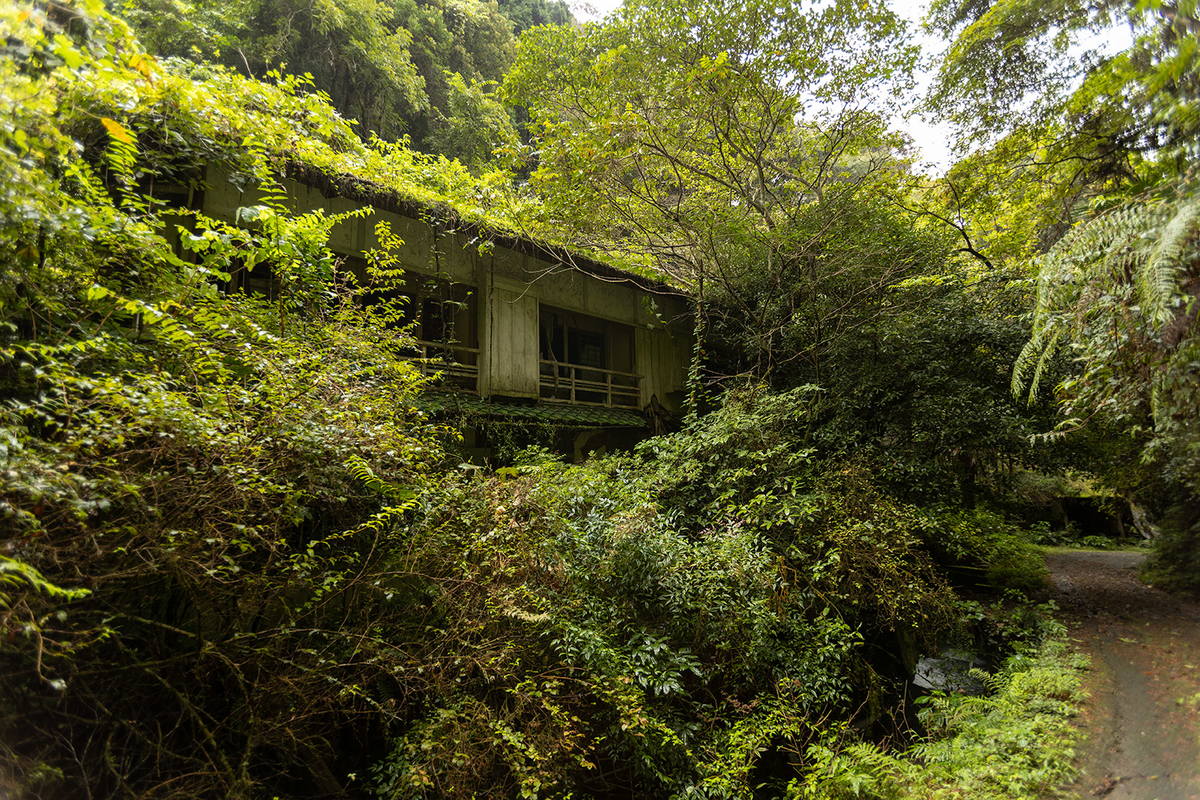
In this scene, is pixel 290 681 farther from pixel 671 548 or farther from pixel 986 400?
pixel 986 400

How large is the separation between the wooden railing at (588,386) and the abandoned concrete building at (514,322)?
3 centimetres

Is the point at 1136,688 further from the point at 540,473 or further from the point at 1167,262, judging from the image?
the point at 540,473

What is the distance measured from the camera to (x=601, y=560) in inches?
198

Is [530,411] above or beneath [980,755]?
above

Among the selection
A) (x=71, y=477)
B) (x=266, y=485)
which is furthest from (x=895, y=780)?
(x=71, y=477)

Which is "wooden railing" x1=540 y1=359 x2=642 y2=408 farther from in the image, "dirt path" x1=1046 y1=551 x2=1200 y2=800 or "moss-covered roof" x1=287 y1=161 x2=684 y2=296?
"dirt path" x1=1046 y1=551 x2=1200 y2=800

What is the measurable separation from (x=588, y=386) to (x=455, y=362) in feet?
10.6

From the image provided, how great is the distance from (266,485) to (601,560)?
2.78 meters

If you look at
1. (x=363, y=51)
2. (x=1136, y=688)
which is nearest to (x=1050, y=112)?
(x=1136, y=688)

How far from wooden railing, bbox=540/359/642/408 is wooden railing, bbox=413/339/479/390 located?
146 centimetres

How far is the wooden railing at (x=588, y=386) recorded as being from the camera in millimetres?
10977

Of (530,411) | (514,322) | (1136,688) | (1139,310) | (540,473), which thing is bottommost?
(1136,688)

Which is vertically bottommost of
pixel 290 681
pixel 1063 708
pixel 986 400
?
pixel 1063 708

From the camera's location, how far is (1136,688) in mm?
4797
